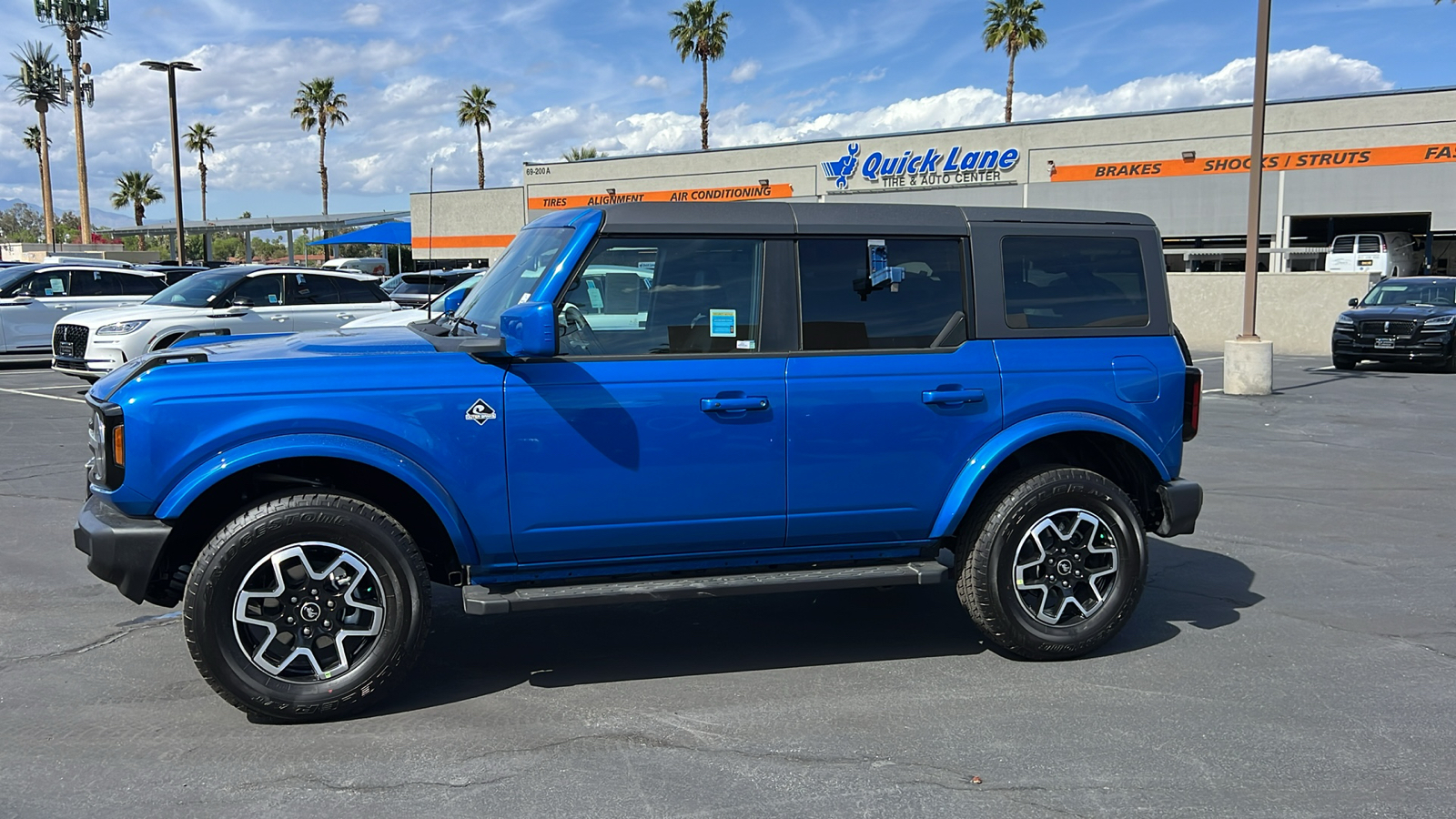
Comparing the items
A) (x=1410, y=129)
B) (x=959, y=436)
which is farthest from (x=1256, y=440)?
(x=1410, y=129)

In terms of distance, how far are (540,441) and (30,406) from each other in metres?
11.4

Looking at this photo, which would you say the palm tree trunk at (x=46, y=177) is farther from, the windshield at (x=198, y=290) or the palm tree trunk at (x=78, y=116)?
the windshield at (x=198, y=290)

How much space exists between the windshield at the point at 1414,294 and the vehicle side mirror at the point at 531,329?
18.9m

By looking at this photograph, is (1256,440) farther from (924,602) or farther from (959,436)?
(959,436)

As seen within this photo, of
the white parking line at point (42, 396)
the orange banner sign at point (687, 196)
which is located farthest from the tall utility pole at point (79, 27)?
the white parking line at point (42, 396)

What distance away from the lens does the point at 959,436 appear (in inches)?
183

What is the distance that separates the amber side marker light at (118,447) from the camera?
390 cm

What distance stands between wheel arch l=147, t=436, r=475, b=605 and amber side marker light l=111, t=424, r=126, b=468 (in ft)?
0.71

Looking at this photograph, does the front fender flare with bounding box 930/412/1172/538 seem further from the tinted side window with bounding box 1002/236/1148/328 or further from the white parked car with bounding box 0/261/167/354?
the white parked car with bounding box 0/261/167/354

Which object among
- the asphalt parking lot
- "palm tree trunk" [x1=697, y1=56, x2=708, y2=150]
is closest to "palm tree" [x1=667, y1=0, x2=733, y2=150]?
"palm tree trunk" [x1=697, y1=56, x2=708, y2=150]

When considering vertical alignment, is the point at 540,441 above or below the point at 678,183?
below

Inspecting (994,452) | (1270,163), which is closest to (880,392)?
(994,452)

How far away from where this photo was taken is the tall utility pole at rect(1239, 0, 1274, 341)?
14469mm

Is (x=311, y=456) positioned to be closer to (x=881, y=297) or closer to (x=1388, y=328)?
(x=881, y=297)
